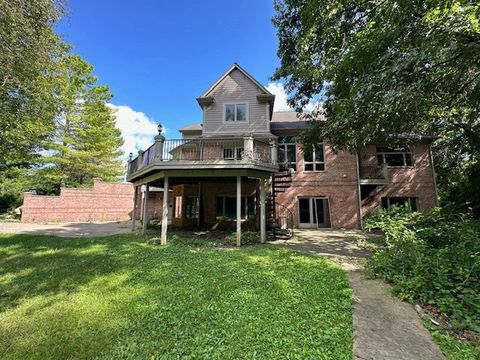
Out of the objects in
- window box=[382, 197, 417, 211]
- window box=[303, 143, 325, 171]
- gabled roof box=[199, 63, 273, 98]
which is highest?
gabled roof box=[199, 63, 273, 98]

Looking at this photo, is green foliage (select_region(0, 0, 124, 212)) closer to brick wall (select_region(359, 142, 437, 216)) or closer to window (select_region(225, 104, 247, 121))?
window (select_region(225, 104, 247, 121))

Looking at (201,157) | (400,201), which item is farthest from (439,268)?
(400,201)

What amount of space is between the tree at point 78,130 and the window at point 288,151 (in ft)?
53.5

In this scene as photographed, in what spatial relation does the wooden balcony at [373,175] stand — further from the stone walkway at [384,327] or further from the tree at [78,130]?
the tree at [78,130]

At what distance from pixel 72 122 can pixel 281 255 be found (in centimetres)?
2131

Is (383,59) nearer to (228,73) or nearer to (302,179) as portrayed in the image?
(302,179)

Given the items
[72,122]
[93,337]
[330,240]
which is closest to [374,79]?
[330,240]

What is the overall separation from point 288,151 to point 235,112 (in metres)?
4.00

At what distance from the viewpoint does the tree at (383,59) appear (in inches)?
210

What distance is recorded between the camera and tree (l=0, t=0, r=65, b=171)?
645 cm

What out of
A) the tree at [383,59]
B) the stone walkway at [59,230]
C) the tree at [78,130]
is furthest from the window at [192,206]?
the tree at [78,130]

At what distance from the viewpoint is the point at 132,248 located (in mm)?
8430

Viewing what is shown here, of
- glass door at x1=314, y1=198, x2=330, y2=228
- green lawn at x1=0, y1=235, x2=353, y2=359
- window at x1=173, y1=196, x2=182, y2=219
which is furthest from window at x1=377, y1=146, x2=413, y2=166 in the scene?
window at x1=173, y1=196, x2=182, y2=219

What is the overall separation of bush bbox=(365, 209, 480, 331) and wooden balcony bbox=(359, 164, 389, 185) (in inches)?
288
